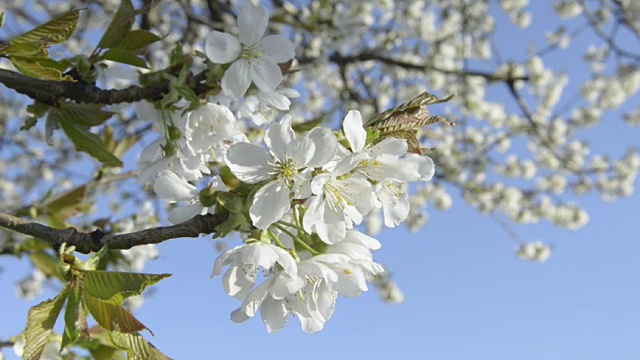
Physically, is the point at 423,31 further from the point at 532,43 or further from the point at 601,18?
the point at 601,18

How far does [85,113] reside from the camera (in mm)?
1123

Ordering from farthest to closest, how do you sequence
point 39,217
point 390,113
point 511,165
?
point 511,165 < point 39,217 < point 390,113

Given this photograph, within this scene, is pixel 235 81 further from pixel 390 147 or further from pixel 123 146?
pixel 123 146

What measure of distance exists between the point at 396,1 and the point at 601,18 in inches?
76.0

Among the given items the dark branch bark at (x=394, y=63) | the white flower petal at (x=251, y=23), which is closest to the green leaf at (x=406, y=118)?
the white flower petal at (x=251, y=23)

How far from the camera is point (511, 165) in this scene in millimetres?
7133

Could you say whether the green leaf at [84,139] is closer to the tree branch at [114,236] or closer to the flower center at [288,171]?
the tree branch at [114,236]

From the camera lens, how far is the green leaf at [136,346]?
2.52ft

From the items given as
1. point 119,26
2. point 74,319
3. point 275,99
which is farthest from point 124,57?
point 74,319

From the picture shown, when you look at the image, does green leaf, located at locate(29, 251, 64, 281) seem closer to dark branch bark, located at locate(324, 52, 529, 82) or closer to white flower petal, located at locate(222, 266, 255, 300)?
white flower petal, located at locate(222, 266, 255, 300)

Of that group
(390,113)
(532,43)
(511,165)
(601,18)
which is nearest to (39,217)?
(390,113)

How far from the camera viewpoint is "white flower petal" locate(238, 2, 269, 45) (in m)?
1.12

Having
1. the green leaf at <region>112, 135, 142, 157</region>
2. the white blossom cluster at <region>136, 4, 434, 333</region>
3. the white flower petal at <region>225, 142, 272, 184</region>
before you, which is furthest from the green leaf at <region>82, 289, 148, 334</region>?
the green leaf at <region>112, 135, 142, 157</region>

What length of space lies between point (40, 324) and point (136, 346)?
0.13 meters
